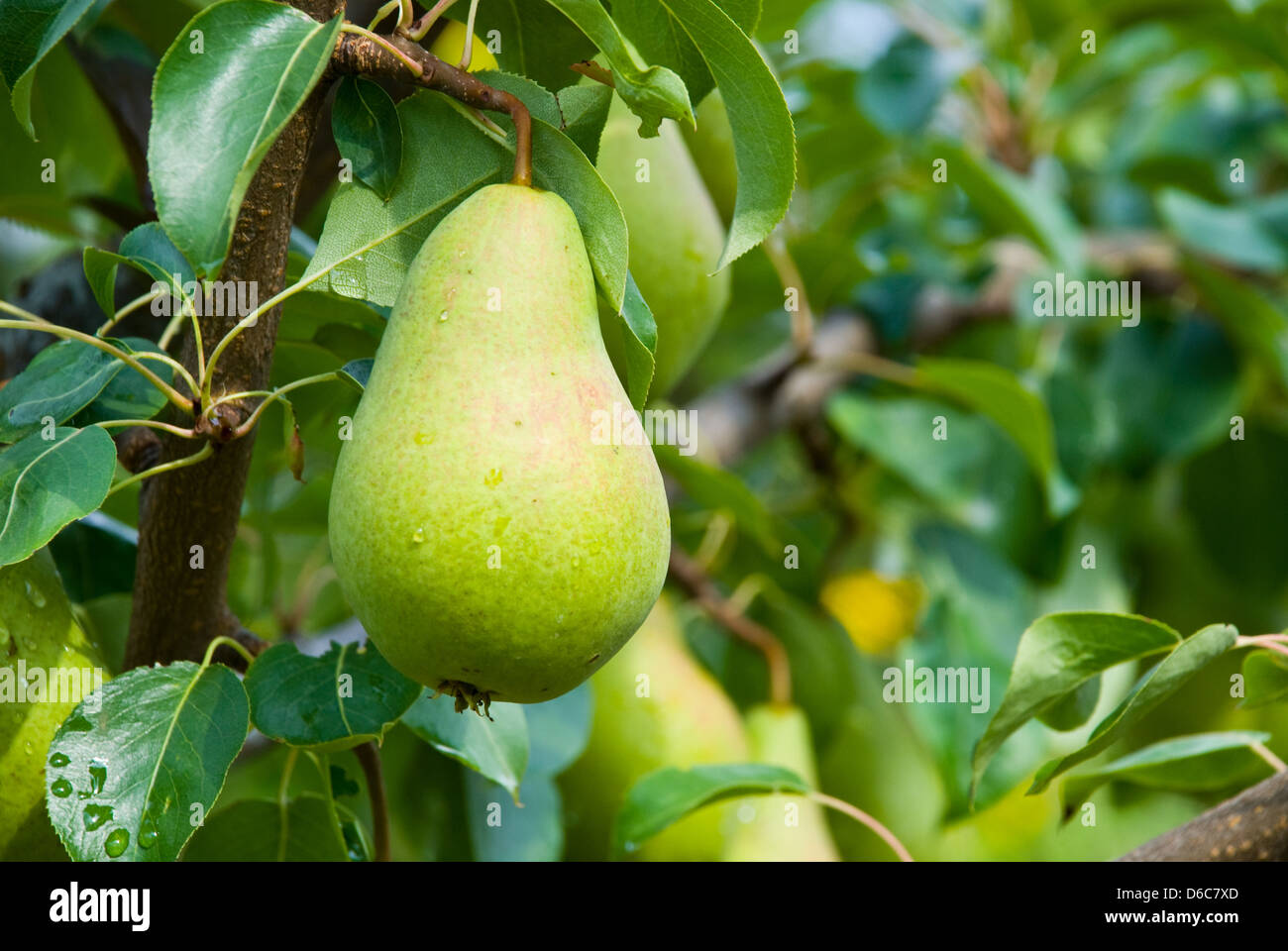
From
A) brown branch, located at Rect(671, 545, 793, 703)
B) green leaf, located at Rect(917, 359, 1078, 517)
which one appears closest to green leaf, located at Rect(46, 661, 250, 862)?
brown branch, located at Rect(671, 545, 793, 703)

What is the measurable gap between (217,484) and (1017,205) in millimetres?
976

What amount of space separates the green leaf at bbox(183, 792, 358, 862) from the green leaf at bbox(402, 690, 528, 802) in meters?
0.09

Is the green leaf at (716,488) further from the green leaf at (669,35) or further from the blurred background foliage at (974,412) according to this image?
the green leaf at (669,35)

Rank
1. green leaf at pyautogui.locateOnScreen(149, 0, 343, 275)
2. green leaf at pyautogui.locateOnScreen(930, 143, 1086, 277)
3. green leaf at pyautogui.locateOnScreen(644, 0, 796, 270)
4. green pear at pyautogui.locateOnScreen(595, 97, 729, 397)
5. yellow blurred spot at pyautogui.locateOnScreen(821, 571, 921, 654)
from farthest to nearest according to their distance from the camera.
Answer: yellow blurred spot at pyautogui.locateOnScreen(821, 571, 921, 654), green leaf at pyautogui.locateOnScreen(930, 143, 1086, 277), green pear at pyautogui.locateOnScreen(595, 97, 729, 397), green leaf at pyautogui.locateOnScreen(644, 0, 796, 270), green leaf at pyautogui.locateOnScreen(149, 0, 343, 275)

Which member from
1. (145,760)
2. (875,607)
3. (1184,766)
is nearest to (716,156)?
(1184,766)

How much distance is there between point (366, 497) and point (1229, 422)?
1433 mm

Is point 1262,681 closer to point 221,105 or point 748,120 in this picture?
point 748,120

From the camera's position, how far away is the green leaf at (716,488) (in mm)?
1047

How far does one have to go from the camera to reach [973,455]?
4.99 ft

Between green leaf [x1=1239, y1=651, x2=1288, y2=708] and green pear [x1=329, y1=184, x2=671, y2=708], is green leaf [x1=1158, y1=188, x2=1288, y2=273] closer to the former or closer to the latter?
green leaf [x1=1239, y1=651, x2=1288, y2=708]

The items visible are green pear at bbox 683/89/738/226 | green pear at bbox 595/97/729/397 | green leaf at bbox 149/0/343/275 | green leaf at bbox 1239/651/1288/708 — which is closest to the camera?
green leaf at bbox 149/0/343/275

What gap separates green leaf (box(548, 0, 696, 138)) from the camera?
1.62 feet

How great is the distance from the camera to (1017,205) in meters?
1.30

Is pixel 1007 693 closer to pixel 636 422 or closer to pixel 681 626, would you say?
pixel 636 422
